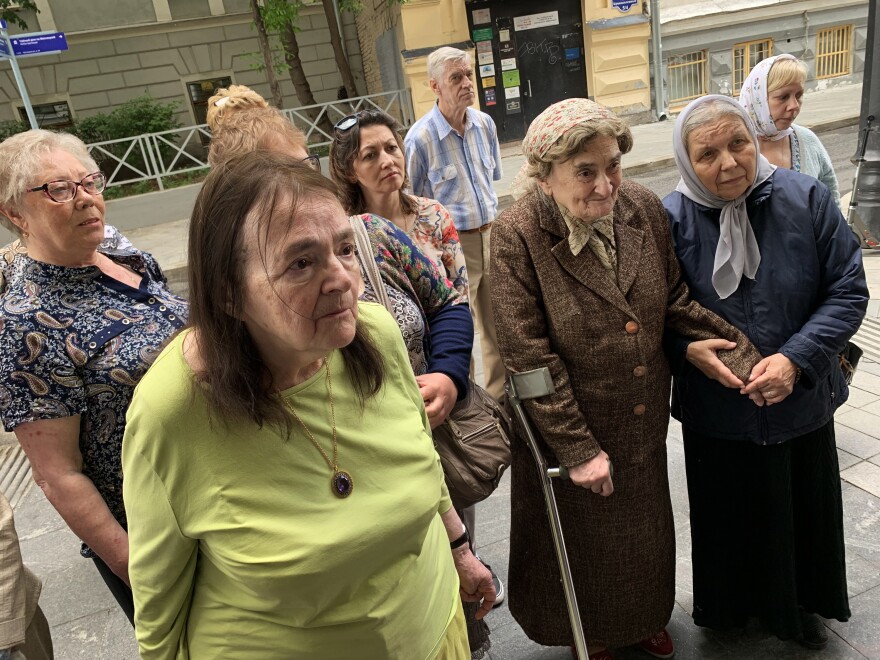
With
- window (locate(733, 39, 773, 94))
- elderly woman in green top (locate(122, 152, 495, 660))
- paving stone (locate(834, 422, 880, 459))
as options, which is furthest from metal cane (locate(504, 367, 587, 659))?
window (locate(733, 39, 773, 94))

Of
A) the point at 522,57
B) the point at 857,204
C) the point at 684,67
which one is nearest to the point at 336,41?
the point at 522,57

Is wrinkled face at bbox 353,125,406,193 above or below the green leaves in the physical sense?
below

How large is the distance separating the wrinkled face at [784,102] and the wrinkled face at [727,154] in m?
1.55

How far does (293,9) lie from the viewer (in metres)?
10.9

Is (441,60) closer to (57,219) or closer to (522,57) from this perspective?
(57,219)

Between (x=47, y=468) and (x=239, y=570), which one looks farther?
(x=47, y=468)

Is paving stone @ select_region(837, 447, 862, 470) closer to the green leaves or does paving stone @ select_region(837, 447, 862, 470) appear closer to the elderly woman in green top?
the elderly woman in green top

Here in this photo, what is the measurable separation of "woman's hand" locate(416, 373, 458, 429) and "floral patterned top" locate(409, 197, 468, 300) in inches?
22.0

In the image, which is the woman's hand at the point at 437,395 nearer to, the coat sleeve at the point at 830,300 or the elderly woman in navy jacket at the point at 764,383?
the elderly woman in navy jacket at the point at 764,383

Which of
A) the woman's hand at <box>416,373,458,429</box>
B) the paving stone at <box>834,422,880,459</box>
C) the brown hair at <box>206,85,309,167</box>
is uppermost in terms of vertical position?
the brown hair at <box>206,85,309,167</box>

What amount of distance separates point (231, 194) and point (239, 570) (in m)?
0.67

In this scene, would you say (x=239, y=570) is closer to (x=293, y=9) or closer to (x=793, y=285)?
(x=793, y=285)

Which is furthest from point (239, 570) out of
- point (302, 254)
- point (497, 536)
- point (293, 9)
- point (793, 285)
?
point (293, 9)

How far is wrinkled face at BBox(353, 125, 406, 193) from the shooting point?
2.39 m
